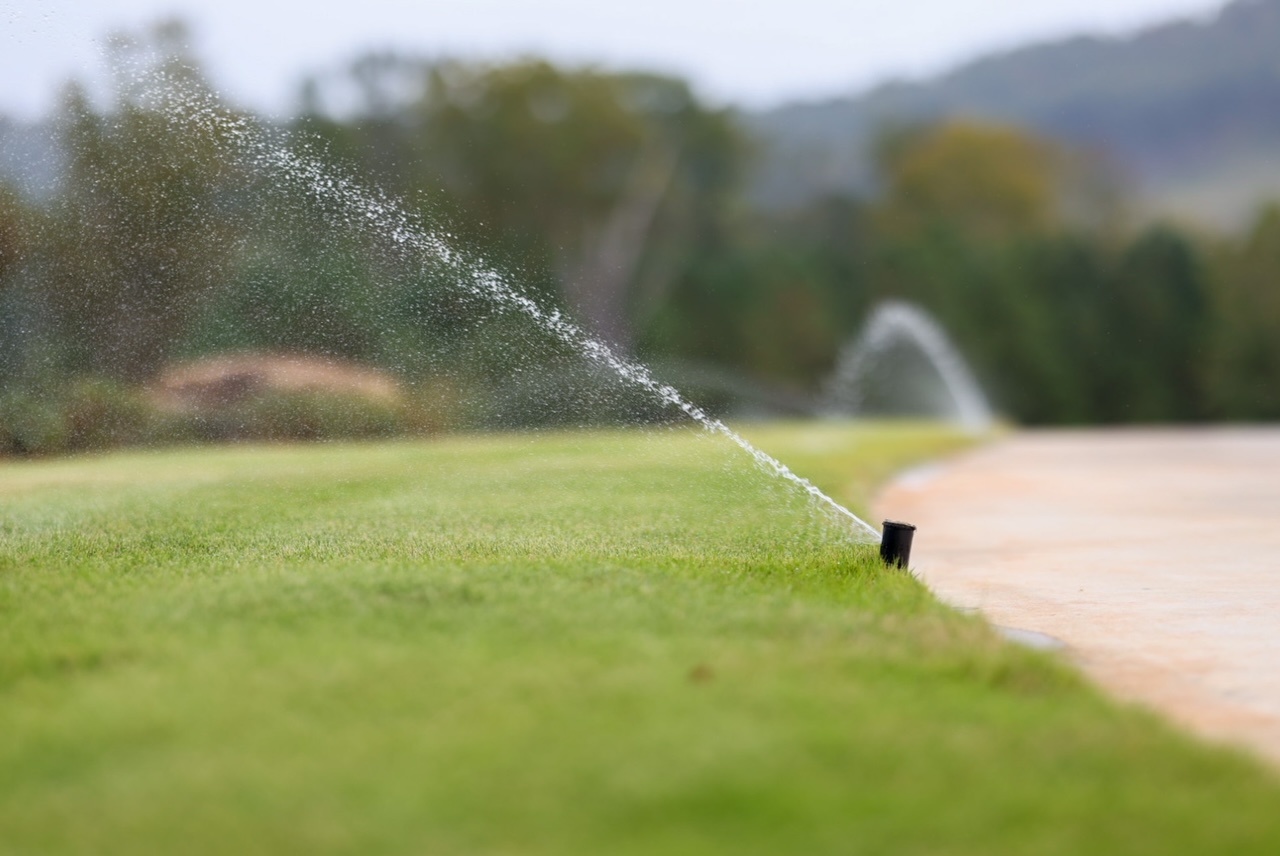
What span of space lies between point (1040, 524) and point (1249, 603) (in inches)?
100

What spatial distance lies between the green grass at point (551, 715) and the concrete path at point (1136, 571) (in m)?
0.43

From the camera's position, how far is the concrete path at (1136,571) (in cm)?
332

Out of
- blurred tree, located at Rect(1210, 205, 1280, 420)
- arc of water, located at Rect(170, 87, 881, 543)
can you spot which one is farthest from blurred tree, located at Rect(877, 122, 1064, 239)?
arc of water, located at Rect(170, 87, 881, 543)

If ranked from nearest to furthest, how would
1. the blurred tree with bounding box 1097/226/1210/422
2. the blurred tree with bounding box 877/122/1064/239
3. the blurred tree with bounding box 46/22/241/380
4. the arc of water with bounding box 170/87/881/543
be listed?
the arc of water with bounding box 170/87/881/543
the blurred tree with bounding box 46/22/241/380
the blurred tree with bounding box 1097/226/1210/422
the blurred tree with bounding box 877/122/1064/239

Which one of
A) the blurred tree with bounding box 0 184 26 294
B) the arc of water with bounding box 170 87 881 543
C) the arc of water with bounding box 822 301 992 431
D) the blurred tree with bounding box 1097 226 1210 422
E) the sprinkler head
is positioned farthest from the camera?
the blurred tree with bounding box 1097 226 1210 422

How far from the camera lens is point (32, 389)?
9430mm

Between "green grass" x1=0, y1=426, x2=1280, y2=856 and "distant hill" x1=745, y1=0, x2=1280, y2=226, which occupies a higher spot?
"distant hill" x1=745, y1=0, x2=1280, y2=226

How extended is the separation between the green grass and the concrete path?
1.40 ft

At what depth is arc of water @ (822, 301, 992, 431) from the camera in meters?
28.7

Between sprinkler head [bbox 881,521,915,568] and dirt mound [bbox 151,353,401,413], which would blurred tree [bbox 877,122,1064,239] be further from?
sprinkler head [bbox 881,521,915,568]

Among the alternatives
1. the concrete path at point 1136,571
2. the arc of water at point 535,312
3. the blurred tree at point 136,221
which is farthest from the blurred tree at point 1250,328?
the blurred tree at point 136,221

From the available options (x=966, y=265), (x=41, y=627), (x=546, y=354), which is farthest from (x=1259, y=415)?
(x=41, y=627)

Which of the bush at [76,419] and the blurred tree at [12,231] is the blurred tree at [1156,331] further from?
the blurred tree at [12,231]

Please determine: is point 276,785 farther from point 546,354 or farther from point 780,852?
point 546,354
